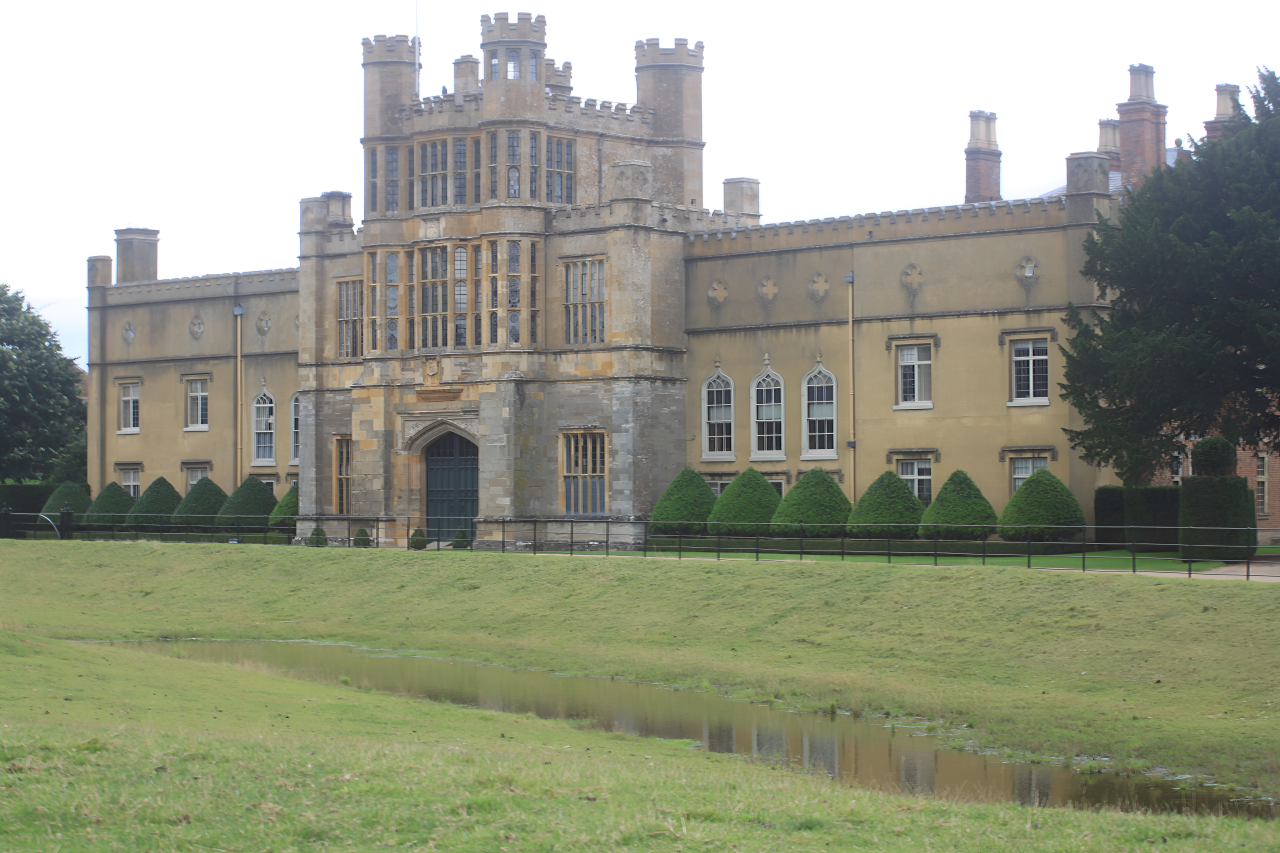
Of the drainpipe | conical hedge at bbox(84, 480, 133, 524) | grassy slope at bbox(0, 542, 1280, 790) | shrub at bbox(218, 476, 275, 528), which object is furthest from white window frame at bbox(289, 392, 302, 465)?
grassy slope at bbox(0, 542, 1280, 790)

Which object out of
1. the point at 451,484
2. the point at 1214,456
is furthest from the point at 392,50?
the point at 1214,456

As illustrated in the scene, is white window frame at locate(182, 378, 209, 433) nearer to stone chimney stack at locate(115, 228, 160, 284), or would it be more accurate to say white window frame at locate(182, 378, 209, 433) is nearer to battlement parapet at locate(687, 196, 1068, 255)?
stone chimney stack at locate(115, 228, 160, 284)

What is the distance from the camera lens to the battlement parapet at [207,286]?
5303 cm

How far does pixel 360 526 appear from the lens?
46.1 meters

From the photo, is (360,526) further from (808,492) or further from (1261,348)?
(1261,348)

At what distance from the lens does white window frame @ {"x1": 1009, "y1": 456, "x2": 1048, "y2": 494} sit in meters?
38.9

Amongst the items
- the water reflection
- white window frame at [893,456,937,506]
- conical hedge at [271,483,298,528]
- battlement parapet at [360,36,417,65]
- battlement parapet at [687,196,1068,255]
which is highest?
battlement parapet at [360,36,417,65]

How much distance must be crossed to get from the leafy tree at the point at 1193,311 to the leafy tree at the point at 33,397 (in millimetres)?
40893

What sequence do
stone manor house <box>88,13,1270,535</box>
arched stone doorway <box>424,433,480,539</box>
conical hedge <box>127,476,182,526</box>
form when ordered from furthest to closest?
conical hedge <box>127,476,182,526</box> < arched stone doorway <box>424,433,480,539</box> < stone manor house <box>88,13,1270,535</box>

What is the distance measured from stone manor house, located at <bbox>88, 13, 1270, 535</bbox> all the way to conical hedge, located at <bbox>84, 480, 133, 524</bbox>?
773 cm

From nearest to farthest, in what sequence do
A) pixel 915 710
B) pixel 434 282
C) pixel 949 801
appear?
pixel 949 801, pixel 915 710, pixel 434 282

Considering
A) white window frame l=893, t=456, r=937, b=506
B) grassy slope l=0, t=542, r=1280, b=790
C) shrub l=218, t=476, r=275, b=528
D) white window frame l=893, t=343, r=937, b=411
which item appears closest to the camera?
grassy slope l=0, t=542, r=1280, b=790

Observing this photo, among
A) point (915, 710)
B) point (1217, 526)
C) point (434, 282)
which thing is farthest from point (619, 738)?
point (434, 282)

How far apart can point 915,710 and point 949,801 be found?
287 inches
